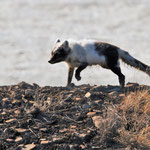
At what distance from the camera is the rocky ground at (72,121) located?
644cm

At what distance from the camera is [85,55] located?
10.4 metres

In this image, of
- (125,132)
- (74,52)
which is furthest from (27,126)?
(74,52)

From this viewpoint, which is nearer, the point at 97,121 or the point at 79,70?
the point at 97,121

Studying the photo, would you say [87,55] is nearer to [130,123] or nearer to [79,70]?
[79,70]

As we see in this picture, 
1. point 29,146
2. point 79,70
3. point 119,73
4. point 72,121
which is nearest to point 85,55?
point 79,70

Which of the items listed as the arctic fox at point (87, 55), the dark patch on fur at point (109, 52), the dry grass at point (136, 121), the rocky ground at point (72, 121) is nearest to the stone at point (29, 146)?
the rocky ground at point (72, 121)

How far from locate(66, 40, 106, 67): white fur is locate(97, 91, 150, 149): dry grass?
8.79ft

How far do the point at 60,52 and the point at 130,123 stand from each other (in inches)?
156

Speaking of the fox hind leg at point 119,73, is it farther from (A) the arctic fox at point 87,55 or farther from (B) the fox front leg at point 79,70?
(B) the fox front leg at point 79,70

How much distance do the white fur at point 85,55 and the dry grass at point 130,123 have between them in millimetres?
2679

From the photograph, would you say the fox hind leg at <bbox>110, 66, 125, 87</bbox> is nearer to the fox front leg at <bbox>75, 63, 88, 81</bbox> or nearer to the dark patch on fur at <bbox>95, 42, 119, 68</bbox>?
the dark patch on fur at <bbox>95, 42, 119, 68</bbox>

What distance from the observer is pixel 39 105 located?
7.70 m

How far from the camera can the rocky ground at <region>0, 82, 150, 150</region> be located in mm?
6441

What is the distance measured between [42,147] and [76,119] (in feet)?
3.84
